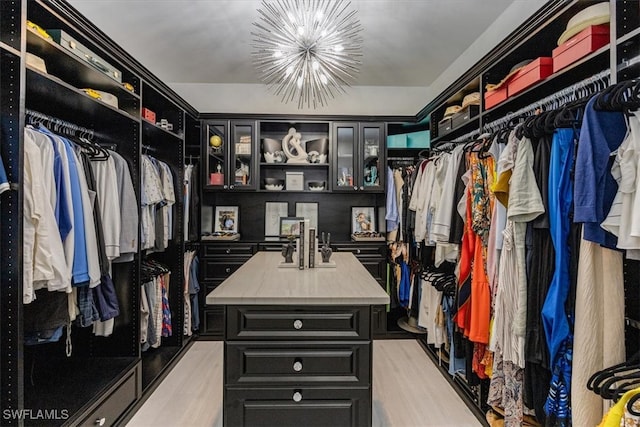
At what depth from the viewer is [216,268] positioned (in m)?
3.90

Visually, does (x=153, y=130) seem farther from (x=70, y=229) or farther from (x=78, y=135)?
(x=70, y=229)

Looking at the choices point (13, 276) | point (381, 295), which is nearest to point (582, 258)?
point (381, 295)

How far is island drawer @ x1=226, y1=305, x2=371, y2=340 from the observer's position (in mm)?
1650

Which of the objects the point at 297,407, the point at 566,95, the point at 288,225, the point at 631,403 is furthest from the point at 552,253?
the point at 288,225

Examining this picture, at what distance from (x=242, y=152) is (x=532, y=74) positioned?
2.88 meters

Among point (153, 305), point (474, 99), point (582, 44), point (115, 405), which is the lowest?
point (115, 405)

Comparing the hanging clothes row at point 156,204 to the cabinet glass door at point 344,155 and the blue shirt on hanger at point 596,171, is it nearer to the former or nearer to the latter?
the cabinet glass door at point 344,155

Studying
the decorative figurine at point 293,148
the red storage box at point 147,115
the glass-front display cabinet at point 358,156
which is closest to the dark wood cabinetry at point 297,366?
the red storage box at point 147,115

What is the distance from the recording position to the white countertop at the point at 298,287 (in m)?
1.60

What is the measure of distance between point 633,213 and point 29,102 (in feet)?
9.52

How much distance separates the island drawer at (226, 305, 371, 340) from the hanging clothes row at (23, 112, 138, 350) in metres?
0.85

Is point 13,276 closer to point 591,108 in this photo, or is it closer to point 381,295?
point 381,295

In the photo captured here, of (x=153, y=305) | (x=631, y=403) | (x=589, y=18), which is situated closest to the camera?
(x=631, y=403)

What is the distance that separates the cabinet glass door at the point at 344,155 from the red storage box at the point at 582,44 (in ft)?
7.90
